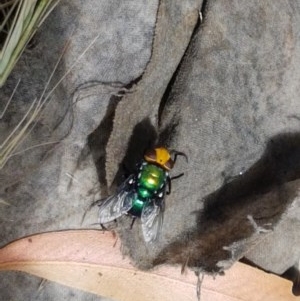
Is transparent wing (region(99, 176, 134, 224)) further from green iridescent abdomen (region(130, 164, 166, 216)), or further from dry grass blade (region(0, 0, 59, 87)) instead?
dry grass blade (region(0, 0, 59, 87))

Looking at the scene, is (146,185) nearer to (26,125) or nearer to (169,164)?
(169,164)

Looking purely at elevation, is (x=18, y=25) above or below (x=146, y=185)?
above

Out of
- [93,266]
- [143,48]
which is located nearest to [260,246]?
[93,266]

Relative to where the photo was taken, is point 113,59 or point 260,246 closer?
point 113,59

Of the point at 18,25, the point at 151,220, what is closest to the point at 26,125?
the point at 18,25

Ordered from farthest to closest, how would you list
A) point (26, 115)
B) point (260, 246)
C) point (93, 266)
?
point (260, 246) < point (93, 266) < point (26, 115)

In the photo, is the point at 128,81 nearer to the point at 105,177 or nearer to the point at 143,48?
the point at 143,48
